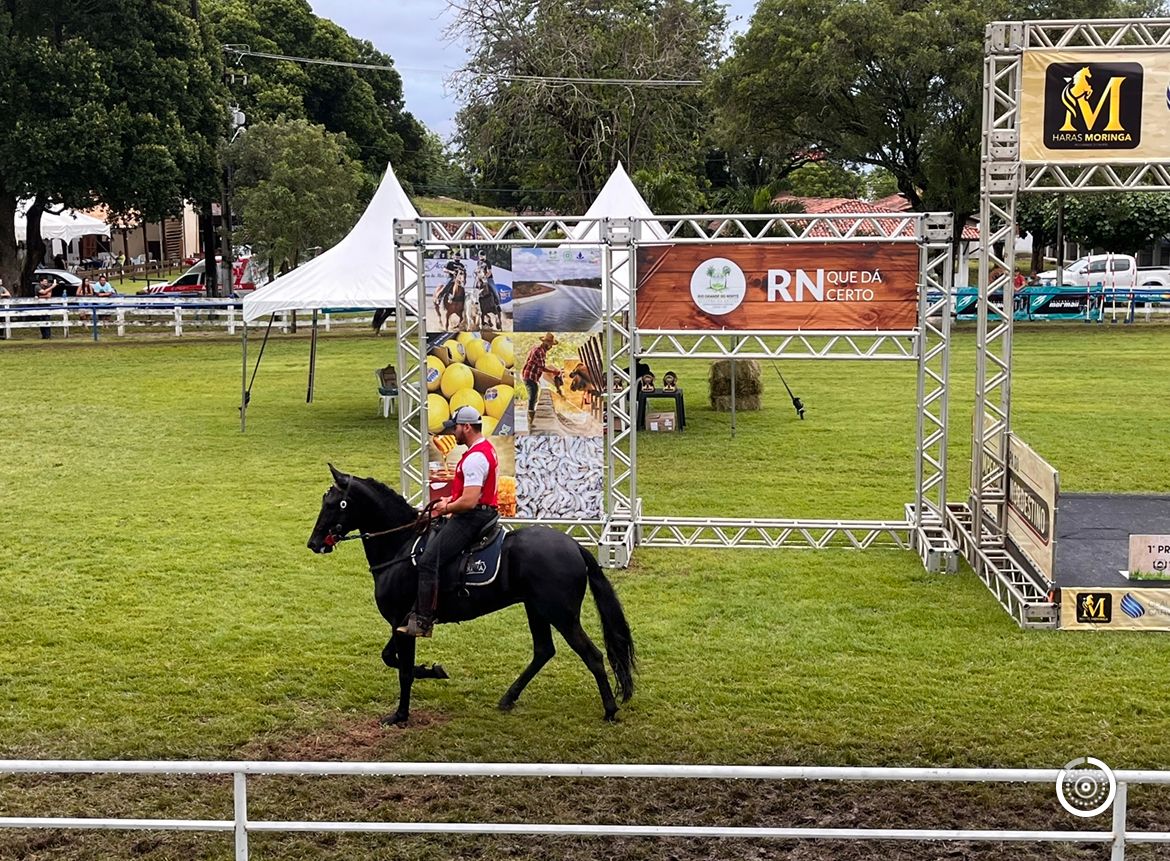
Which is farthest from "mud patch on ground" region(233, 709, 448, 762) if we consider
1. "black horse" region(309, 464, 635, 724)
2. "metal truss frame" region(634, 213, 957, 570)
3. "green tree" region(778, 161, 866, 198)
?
"green tree" region(778, 161, 866, 198)

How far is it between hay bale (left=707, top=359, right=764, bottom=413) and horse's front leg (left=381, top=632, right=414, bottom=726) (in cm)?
1433

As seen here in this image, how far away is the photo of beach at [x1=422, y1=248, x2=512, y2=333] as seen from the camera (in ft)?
41.8

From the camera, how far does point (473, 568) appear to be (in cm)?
838

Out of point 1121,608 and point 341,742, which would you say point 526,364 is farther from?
point 1121,608

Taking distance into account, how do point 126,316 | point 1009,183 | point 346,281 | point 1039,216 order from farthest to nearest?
point 1039,216 → point 126,316 → point 346,281 → point 1009,183

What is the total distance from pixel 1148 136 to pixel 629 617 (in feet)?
20.7

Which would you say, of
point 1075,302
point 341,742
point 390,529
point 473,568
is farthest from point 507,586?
point 1075,302

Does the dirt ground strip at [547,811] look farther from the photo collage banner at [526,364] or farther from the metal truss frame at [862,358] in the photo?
the photo collage banner at [526,364]

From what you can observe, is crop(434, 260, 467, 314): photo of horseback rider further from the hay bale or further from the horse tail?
the hay bale

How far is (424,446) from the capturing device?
13070 mm

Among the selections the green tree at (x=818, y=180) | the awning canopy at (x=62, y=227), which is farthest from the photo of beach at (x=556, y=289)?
the awning canopy at (x=62, y=227)

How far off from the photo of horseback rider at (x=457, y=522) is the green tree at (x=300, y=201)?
29869mm

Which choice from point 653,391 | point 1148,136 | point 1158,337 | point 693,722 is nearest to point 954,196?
point 1158,337

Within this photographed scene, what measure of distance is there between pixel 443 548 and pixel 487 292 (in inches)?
196
